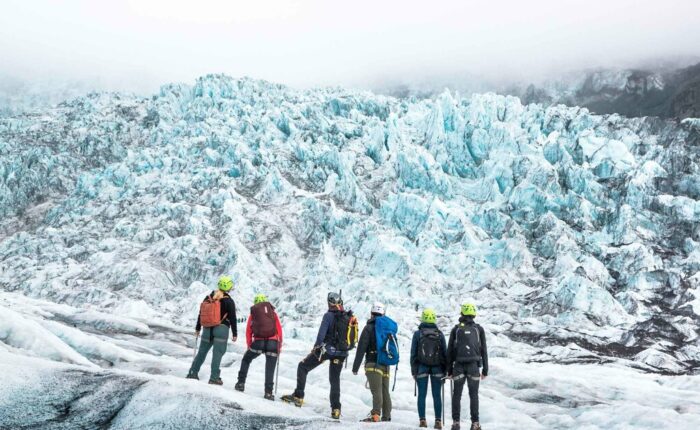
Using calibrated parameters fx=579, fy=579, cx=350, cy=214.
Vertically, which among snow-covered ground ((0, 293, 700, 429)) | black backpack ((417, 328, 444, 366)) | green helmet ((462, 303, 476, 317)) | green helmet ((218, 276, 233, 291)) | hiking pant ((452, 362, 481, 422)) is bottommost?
snow-covered ground ((0, 293, 700, 429))

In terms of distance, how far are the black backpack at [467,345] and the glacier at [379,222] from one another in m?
17.2

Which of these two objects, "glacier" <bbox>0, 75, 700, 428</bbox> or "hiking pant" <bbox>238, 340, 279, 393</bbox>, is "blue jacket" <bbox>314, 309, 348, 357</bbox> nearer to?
"hiking pant" <bbox>238, 340, 279, 393</bbox>

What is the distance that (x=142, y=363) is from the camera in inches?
624

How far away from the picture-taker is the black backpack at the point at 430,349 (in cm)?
969

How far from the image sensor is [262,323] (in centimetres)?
1029

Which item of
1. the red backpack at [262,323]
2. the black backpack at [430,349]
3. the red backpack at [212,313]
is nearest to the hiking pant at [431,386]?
the black backpack at [430,349]

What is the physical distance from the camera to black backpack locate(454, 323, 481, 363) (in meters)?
9.50

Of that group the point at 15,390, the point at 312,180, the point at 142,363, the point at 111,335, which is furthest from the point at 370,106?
the point at 15,390

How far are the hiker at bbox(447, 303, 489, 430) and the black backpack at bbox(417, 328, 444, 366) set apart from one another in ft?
0.55

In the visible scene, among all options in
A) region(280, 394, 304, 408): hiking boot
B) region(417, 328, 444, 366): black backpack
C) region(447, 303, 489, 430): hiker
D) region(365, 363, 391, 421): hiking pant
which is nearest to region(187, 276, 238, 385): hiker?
region(280, 394, 304, 408): hiking boot

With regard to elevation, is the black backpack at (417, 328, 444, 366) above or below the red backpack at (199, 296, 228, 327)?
below

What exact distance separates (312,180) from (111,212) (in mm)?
26257

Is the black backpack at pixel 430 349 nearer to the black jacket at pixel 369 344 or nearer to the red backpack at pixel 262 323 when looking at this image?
the black jacket at pixel 369 344

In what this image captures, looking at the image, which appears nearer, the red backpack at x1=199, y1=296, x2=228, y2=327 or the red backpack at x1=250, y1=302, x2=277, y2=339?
the red backpack at x1=250, y1=302, x2=277, y2=339
